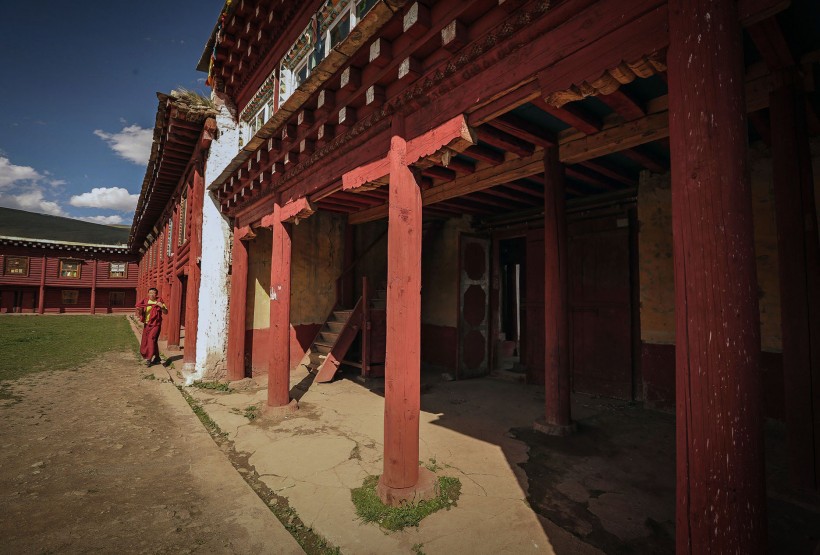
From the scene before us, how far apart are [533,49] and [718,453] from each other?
2.33 m

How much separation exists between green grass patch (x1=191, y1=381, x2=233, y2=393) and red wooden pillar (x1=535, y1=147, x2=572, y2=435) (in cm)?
555

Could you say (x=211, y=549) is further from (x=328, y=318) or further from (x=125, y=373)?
(x=125, y=373)

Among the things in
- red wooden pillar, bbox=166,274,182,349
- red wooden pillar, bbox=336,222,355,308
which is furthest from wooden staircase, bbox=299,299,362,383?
red wooden pillar, bbox=166,274,182,349

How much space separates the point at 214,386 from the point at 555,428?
6011mm

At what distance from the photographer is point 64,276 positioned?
1068 inches

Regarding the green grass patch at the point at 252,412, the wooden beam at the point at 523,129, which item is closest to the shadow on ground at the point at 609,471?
the green grass patch at the point at 252,412

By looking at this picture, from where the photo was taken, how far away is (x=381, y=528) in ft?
8.84

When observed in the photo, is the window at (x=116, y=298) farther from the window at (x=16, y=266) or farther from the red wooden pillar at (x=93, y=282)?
the window at (x=16, y=266)

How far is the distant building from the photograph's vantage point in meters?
25.6

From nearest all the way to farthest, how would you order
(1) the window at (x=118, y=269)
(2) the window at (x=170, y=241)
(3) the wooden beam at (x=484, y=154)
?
1. (3) the wooden beam at (x=484, y=154)
2. (2) the window at (x=170, y=241)
3. (1) the window at (x=118, y=269)

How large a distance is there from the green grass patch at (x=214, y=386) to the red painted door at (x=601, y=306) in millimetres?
6343

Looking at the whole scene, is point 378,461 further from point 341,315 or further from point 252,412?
point 341,315

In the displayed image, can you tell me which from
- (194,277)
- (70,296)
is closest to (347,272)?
(194,277)

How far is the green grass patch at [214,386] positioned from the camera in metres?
6.90
